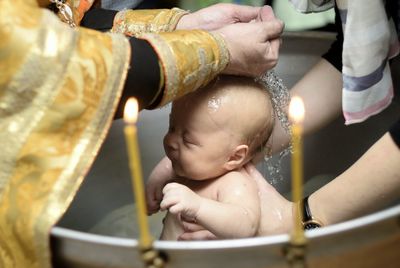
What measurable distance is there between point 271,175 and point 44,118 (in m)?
0.53

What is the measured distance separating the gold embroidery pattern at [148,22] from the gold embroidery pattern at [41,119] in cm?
25

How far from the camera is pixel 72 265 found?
476mm

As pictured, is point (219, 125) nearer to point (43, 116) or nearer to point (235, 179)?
point (235, 179)

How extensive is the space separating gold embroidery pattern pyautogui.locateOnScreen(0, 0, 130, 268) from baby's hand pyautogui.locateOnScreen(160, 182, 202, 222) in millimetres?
139

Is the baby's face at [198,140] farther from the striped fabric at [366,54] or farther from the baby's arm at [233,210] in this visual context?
the striped fabric at [366,54]

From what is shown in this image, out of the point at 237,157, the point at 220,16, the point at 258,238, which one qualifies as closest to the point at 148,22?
the point at 220,16

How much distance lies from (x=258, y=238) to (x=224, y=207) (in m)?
0.24

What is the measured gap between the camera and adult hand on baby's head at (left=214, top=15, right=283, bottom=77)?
642mm

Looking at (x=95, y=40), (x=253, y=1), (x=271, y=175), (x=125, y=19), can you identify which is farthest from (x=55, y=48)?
(x=253, y=1)

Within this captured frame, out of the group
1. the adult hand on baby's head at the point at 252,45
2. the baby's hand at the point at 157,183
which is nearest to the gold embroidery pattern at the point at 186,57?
the adult hand on baby's head at the point at 252,45

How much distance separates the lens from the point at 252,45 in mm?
647

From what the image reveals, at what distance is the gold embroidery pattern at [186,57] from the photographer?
0.56m

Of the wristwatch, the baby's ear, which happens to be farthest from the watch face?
the baby's ear

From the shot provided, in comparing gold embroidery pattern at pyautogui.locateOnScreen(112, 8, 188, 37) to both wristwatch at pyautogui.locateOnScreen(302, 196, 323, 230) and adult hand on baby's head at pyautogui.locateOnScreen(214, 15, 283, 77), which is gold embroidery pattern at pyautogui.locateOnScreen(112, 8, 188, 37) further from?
wristwatch at pyautogui.locateOnScreen(302, 196, 323, 230)
